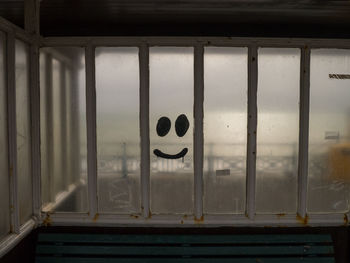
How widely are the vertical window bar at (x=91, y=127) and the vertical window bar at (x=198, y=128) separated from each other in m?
1.13

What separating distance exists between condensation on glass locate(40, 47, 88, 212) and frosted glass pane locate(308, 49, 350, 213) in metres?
2.61

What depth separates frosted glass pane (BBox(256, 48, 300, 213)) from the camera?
327cm

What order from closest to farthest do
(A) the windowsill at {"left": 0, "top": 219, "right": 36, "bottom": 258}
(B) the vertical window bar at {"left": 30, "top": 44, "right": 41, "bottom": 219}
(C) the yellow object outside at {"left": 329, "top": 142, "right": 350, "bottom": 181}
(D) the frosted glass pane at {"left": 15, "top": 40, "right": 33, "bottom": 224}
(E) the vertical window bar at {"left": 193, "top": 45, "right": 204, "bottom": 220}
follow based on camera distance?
(A) the windowsill at {"left": 0, "top": 219, "right": 36, "bottom": 258}
(D) the frosted glass pane at {"left": 15, "top": 40, "right": 33, "bottom": 224}
(B) the vertical window bar at {"left": 30, "top": 44, "right": 41, "bottom": 219}
(E) the vertical window bar at {"left": 193, "top": 45, "right": 204, "bottom": 220}
(C) the yellow object outside at {"left": 329, "top": 142, "right": 350, "bottom": 181}

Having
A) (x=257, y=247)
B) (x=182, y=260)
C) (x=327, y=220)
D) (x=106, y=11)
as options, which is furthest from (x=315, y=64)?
(x=182, y=260)

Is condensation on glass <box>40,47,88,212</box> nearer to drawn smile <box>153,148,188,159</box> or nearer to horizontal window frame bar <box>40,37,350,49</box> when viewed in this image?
horizontal window frame bar <box>40,37,350,49</box>

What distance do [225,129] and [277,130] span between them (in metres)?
0.60

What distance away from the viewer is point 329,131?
332cm

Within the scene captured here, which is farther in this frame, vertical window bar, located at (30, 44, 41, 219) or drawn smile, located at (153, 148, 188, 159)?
drawn smile, located at (153, 148, 188, 159)

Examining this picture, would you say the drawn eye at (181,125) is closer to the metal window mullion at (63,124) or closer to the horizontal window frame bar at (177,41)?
the horizontal window frame bar at (177,41)

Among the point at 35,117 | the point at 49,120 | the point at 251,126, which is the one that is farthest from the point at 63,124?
the point at 251,126

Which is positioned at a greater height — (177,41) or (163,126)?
(177,41)

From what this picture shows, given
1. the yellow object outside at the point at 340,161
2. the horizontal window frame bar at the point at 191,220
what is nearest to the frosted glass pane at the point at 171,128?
the horizontal window frame bar at the point at 191,220

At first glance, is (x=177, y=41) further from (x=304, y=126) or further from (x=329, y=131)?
(x=329, y=131)

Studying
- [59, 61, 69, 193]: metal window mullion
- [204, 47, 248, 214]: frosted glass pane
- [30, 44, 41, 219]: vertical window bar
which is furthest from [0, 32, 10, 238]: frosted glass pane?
[204, 47, 248, 214]: frosted glass pane
